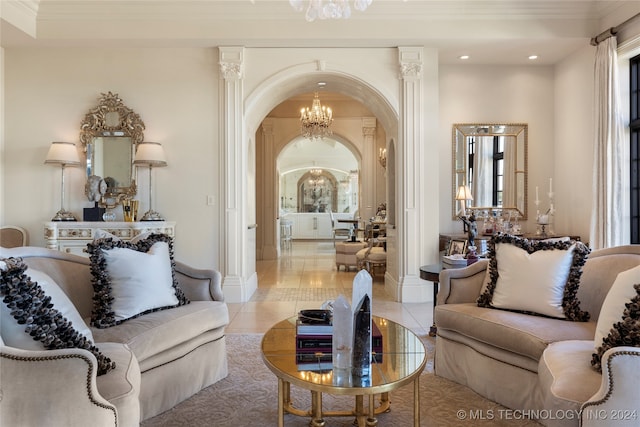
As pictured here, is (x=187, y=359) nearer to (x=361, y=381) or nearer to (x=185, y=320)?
(x=185, y=320)

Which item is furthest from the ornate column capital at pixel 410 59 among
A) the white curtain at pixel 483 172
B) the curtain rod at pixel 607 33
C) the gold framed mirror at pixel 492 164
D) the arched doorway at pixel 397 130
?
the curtain rod at pixel 607 33

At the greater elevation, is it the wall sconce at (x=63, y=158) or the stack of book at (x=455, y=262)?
the wall sconce at (x=63, y=158)

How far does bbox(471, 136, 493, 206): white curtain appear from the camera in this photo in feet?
17.5

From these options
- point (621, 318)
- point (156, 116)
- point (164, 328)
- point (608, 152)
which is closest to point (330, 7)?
point (164, 328)

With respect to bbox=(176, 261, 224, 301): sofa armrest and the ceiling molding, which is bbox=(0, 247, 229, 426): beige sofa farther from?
the ceiling molding

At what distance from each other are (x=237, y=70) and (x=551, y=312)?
13.1 ft

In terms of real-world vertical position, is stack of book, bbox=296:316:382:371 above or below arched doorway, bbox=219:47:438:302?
below

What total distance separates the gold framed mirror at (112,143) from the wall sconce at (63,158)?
17cm

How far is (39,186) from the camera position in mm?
4816

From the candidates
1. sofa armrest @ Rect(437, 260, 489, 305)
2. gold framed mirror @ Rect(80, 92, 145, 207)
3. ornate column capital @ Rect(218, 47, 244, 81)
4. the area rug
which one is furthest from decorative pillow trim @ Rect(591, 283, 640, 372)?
gold framed mirror @ Rect(80, 92, 145, 207)

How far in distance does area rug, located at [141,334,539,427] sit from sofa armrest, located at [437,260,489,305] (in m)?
0.53

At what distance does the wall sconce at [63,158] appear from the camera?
14.9ft

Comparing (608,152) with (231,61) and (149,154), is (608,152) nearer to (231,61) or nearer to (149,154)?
(231,61)

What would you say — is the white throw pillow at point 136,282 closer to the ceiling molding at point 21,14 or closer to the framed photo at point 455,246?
the framed photo at point 455,246
